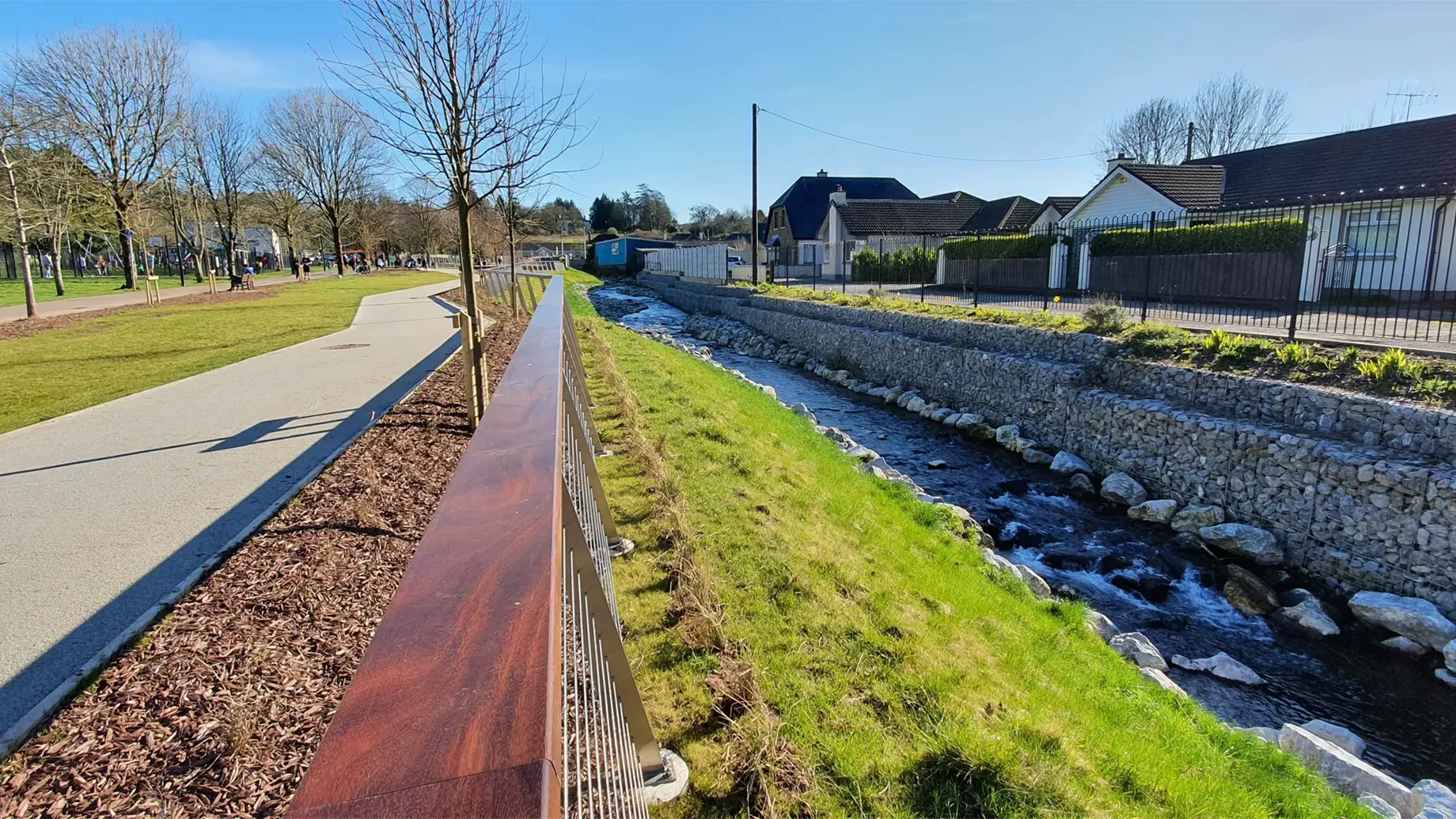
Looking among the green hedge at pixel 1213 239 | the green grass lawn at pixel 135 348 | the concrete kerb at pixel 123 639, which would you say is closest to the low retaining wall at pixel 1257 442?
the green hedge at pixel 1213 239

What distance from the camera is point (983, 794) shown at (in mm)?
3051

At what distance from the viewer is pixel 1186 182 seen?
23297 mm

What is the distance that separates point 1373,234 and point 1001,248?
36.8 feet

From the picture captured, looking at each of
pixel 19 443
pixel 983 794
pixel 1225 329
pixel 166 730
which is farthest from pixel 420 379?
pixel 1225 329

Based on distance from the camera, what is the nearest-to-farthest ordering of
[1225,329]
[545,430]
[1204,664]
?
[545,430] → [1204,664] → [1225,329]

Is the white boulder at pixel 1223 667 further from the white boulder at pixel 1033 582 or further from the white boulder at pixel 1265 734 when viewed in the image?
the white boulder at pixel 1033 582

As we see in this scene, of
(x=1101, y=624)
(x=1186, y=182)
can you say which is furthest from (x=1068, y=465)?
(x=1186, y=182)

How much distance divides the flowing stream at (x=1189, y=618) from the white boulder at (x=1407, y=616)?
186 millimetres

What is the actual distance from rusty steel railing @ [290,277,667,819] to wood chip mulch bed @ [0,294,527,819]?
4.51 ft

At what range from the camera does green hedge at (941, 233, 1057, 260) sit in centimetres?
2414

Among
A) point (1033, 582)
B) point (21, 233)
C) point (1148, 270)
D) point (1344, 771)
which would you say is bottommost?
point (1344, 771)

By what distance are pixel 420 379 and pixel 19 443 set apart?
426 centimetres

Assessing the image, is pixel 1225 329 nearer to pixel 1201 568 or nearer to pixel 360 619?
pixel 1201 568

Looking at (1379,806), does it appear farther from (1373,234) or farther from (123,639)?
(1373,234)
